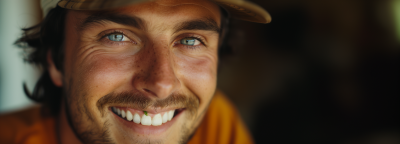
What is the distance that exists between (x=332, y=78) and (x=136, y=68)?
2930mm

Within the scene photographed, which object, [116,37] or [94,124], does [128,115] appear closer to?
[94,124]

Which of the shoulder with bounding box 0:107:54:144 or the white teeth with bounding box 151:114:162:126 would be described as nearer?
the white teeth with bounding box 151:114:162:126

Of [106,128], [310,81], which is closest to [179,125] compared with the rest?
[106,128]

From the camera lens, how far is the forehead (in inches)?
35.6

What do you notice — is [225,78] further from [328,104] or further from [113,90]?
[113,90]

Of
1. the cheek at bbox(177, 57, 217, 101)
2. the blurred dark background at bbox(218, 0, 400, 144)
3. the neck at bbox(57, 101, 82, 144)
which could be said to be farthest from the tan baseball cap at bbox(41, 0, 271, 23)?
the blurred dark background at bbox(218, 0, 400, 144)

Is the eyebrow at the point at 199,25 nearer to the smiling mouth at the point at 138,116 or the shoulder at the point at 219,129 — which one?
the smiling mouth at the point at 138,116

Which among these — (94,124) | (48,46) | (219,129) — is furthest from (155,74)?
(219,129)

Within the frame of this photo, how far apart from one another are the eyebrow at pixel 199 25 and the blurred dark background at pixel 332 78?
1.78m

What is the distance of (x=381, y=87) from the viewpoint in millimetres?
2947

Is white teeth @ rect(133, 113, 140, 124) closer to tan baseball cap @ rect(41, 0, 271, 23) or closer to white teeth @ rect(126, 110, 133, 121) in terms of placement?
white teeth @ rect(126, 110, 133, 121)

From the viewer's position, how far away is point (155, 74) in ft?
3.04

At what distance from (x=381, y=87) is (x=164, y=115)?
308cm

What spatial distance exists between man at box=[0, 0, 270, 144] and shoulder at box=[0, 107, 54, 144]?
0.31m
